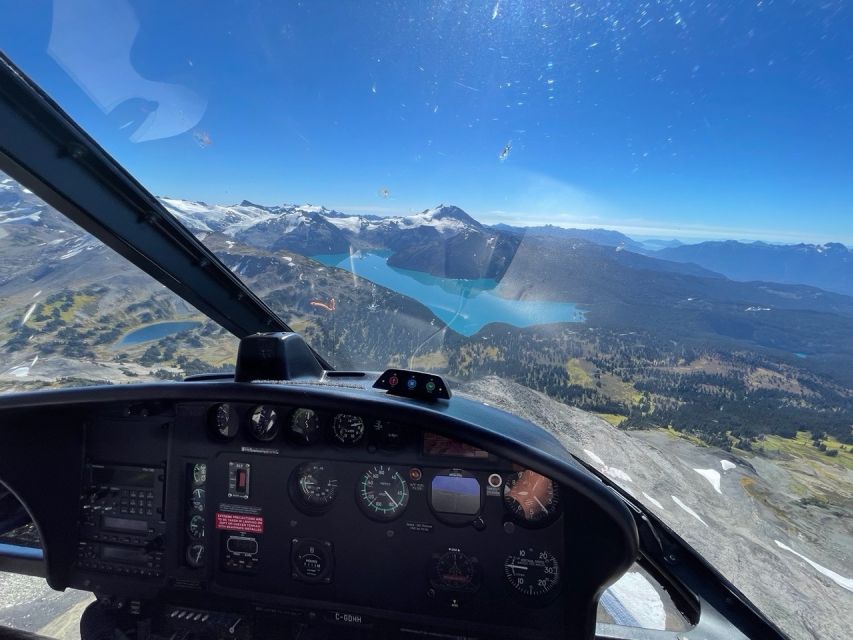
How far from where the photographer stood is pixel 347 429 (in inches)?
83.4

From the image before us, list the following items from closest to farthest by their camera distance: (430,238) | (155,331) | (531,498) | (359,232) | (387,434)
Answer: (531,498), (387,434), (155,331), (359,232), (430,238)

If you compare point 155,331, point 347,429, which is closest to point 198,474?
point 347,429

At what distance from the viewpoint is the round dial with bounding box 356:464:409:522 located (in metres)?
2.08

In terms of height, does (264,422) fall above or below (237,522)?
above

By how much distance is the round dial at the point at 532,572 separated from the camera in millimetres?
1943

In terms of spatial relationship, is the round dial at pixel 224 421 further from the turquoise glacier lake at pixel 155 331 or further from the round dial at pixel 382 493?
the turquoise glacier lake at pixel 155 331

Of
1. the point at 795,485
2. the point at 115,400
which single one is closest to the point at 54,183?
the point at 115,400

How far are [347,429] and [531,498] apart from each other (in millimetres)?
823

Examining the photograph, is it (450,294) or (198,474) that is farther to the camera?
(450,294)

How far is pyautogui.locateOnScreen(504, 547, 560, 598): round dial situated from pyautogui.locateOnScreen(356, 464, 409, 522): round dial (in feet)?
1.65

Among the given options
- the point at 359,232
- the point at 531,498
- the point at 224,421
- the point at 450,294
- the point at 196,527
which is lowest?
the point at 196,527

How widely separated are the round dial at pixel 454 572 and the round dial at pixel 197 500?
3.59 ft

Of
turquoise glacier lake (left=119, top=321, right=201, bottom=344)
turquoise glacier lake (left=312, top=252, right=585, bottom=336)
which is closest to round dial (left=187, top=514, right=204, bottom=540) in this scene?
turquoise glacier lake (left=119, top=321, right=201, bottom=344)

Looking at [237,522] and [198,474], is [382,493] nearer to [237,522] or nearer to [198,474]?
[237,522]
